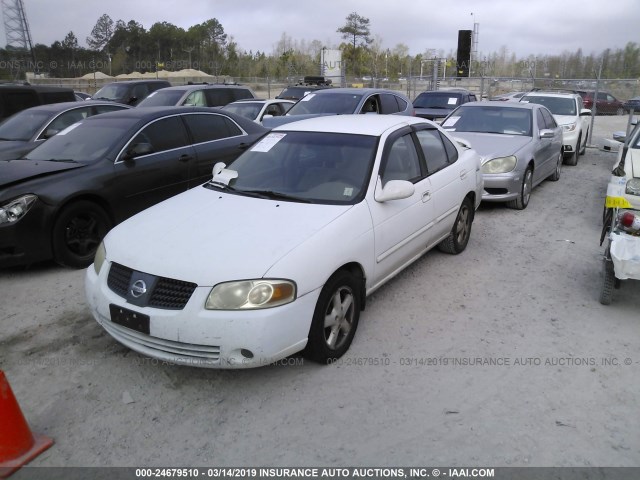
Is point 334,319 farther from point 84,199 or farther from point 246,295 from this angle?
point 84,199

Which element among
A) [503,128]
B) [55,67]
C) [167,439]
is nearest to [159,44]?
[55,67]

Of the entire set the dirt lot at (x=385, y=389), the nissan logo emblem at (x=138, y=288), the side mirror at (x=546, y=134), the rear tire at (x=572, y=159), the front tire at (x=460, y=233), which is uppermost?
the side mirror at (x=546, y=134)

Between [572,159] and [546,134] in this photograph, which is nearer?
[546,134]

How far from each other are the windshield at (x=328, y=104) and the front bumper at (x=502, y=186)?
3578 millimetres

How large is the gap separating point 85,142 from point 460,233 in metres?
4.52

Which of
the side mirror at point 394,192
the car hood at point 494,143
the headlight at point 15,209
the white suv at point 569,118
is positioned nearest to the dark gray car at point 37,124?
the headlight at point 15,209

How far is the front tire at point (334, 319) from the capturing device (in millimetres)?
3418

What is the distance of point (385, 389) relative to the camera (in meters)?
3.38

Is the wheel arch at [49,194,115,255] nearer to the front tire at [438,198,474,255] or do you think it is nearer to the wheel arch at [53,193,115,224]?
the wheel arch at [53,193,115,224]

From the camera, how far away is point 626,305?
15.1ft

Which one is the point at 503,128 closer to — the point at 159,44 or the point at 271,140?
the point at 271,140

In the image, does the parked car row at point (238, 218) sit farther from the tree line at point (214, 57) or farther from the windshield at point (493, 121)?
the tree line at point (214, 57)

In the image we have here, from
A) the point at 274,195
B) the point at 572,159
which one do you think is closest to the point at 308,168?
the point at 274,195

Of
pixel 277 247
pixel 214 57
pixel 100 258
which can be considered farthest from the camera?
pixel 214 57
